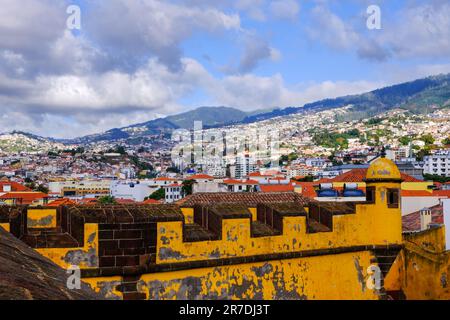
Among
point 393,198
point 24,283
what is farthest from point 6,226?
point 393,198

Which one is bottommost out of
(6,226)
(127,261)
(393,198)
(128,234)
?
(127,261)

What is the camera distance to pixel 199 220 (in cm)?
719

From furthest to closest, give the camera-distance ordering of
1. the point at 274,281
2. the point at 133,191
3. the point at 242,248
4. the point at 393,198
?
the point at 133,191 < the point at 393,198 < the point at 274,281 < the point at 242,248

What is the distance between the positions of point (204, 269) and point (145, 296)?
2.71ft

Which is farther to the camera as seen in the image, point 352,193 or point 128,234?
point 352,193

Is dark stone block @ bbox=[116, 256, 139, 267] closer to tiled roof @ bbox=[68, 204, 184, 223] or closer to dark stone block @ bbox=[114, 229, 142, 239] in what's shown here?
dark stone block @ bbox=[114, 229, 142, 239]

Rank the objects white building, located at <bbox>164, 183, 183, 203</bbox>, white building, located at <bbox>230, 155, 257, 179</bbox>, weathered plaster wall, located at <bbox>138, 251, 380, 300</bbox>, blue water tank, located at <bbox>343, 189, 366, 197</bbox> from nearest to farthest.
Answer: weathered plaster wall, located at <bbox>138, 251, 380, 300</bbox> < blue water tank, located at <bbox>343, 189, 366, 197</bbox> < white building, located at <bbox>164, 183, 183, 203</bbox> < white building, located at <bbox>230, 155, 257, 179</bbox>

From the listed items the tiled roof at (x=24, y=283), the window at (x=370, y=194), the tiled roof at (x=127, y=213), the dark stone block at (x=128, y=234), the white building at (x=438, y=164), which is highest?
the white building at (x=438, y=164)

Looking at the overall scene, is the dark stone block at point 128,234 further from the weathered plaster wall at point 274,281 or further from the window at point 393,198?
the window at point 393,198

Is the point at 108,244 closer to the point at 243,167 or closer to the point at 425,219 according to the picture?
the point at 425,219

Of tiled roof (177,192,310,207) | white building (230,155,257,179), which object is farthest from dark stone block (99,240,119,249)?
white building (230,155,257,179)

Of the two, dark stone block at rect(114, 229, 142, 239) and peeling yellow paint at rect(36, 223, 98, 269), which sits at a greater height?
dark stone block at rect(114, 229, 142, 239)

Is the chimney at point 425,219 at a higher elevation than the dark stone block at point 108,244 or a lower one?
lower

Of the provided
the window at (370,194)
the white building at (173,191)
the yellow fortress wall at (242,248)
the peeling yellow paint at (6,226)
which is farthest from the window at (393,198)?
the white building at (173,191)
